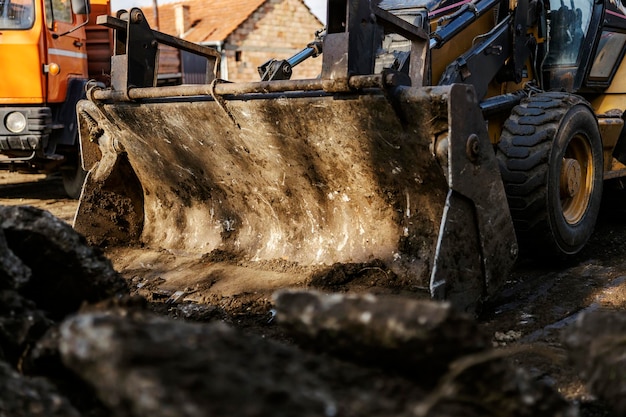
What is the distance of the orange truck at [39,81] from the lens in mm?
7449

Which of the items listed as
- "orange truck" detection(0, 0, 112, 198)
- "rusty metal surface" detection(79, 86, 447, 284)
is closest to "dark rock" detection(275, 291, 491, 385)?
"rusty metal surface" detection(79, 86, 447, 284)

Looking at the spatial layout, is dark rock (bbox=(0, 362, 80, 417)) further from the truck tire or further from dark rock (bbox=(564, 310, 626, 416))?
the truck tire

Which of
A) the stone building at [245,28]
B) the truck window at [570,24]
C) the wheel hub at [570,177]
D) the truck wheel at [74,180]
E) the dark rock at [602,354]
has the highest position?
the stone building at [245,28]

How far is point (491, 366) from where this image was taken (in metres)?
1.79

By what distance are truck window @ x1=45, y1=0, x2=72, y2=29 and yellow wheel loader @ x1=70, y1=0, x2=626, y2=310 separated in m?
3.21

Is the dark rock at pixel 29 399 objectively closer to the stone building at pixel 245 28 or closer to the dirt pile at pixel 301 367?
the dirt pile at pixel 301 367

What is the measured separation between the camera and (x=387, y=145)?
3629 mm

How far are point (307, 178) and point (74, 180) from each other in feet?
17.6

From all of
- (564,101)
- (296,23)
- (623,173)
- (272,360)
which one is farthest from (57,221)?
(296,23)

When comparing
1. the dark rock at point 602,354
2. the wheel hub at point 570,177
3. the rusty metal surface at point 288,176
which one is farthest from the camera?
the wheel hub at point 570,177

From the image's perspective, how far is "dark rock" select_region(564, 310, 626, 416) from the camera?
205 cm

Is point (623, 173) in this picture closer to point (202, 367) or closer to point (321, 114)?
point (321, 114)

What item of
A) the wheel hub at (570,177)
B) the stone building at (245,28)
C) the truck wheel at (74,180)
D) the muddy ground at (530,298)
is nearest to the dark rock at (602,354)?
the muddy ground at (530,298)

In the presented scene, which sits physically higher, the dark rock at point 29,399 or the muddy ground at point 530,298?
the dark rock at point 29,399
